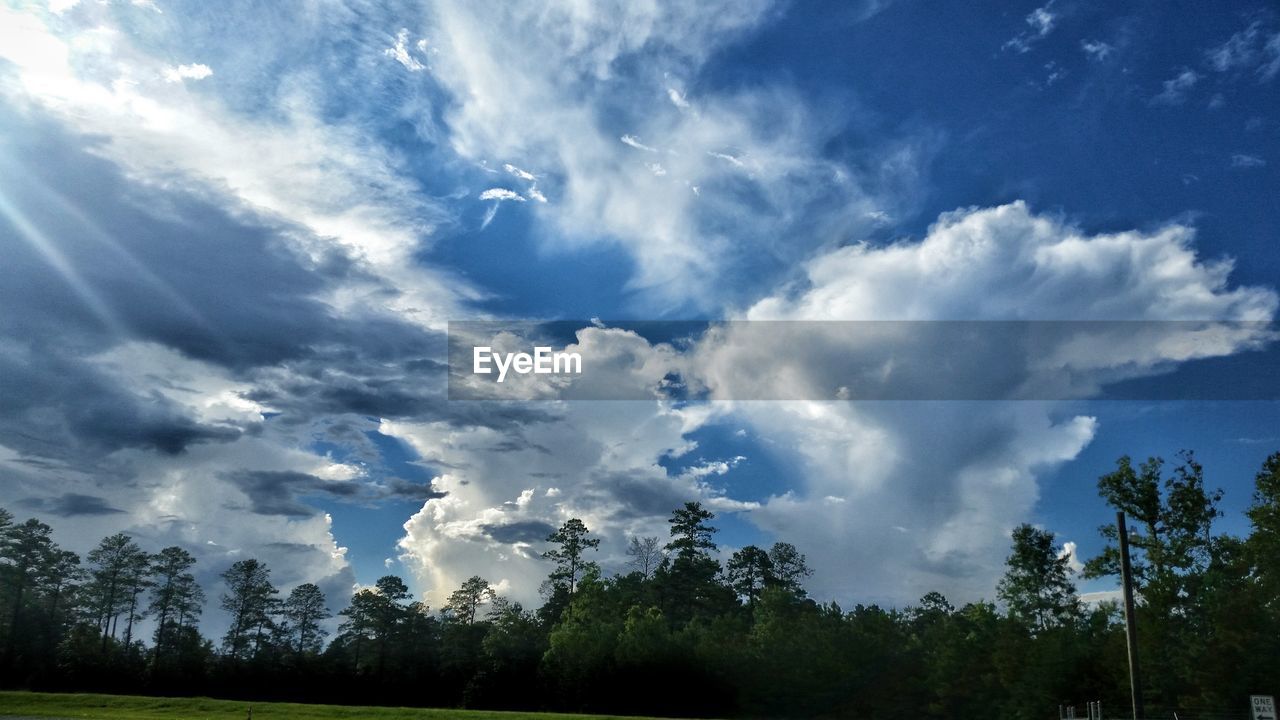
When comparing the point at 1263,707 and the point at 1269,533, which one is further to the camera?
the point at 1269,533

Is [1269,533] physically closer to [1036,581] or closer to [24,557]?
[1036,581]

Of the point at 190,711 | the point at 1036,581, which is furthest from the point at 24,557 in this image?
the point at 1036,581

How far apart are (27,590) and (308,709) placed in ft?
136

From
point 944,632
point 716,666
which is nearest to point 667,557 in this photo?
point 716,666

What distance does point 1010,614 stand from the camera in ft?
227

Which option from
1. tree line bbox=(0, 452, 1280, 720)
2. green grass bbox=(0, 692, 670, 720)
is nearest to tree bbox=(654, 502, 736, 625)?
tree line bbox=(0, 452, 1280, 720)

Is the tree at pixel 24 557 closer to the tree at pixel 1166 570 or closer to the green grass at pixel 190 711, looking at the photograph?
the green grass at pixel 190 711

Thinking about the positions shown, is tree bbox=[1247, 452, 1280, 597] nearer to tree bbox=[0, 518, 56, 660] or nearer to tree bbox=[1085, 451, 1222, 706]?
tree bbox=[1085, 451, 1222, 706]

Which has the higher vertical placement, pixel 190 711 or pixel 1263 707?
pixel 1263 707

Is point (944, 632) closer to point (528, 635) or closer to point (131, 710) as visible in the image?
point (528, 635)

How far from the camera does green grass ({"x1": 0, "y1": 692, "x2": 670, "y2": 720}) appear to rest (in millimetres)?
49938

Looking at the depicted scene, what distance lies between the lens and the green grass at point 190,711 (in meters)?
49.9

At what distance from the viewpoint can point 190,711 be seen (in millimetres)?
52875

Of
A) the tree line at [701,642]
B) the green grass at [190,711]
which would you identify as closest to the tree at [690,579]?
the tree line at [701,642]
